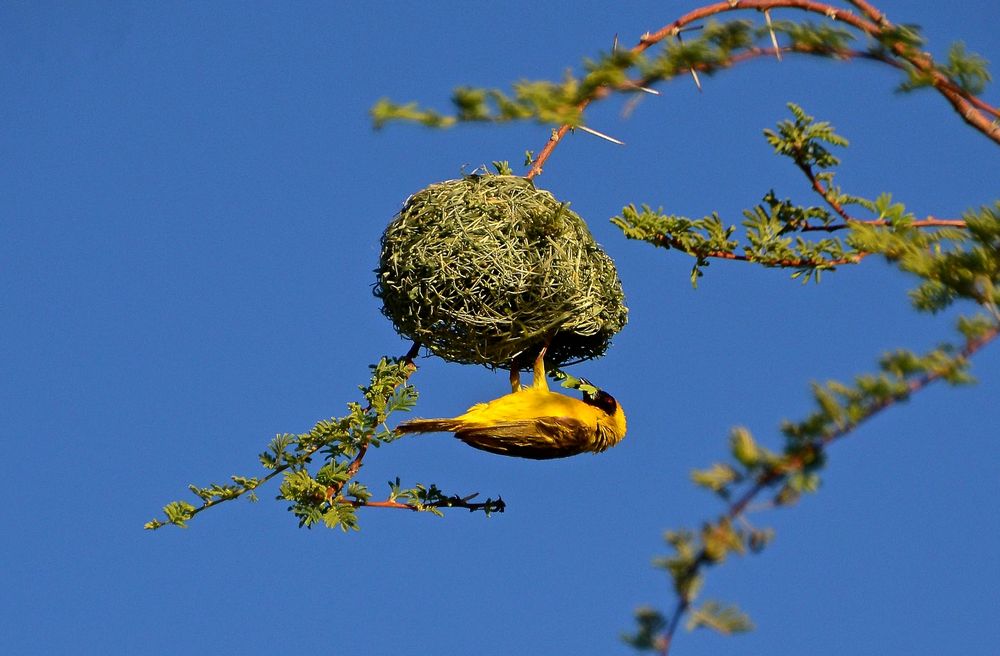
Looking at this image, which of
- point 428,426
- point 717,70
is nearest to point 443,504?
point 428,426

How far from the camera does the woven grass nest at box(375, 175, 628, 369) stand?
4.27 metres

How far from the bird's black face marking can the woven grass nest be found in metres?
0.38

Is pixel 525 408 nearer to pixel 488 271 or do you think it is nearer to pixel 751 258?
pixel 488 271

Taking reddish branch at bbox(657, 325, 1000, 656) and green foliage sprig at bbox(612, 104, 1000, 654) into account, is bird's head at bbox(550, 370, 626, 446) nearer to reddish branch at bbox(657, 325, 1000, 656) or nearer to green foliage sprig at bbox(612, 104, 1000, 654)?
green foliage sprig at bbox(612, 104, 1000, 654)

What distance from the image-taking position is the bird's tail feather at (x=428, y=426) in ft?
14.1

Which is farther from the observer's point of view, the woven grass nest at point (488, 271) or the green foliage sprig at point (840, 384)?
the woven grass nest at point (488, 271)

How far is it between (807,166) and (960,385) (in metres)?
1.58

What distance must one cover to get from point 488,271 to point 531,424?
583 mm

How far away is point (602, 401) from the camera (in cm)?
485

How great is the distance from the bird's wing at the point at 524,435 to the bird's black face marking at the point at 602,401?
0.26m

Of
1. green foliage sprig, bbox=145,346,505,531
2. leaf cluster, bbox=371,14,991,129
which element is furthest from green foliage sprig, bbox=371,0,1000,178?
green foliage sprig, bbox=145,346,505,531

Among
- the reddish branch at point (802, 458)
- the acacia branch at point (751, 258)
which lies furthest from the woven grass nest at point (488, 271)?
the reddish branch at point (802, 458)

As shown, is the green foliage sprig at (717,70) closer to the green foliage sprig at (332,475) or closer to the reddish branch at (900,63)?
the reddish branch at (900,63)

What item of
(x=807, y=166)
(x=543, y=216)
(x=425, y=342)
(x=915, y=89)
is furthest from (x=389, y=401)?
(x=915, y=89)
